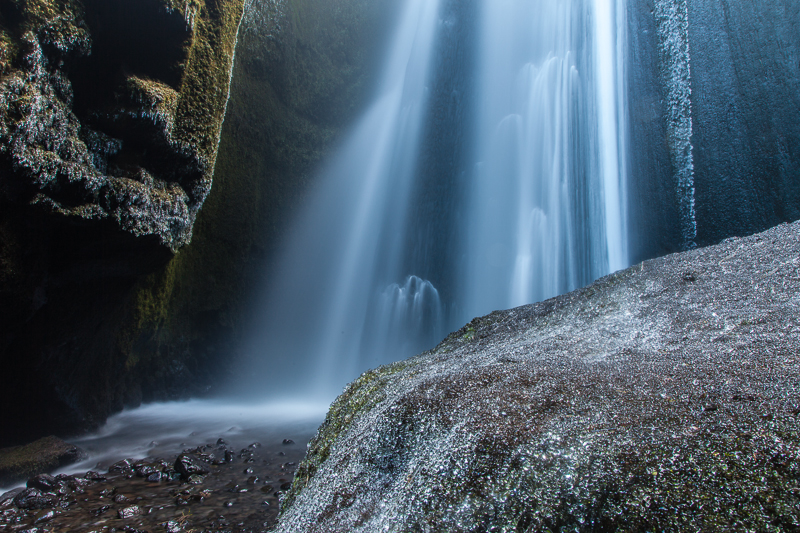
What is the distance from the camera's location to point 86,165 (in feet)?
16.2

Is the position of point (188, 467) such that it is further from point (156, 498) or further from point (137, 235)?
point (137, 235)

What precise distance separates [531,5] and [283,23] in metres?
9.07

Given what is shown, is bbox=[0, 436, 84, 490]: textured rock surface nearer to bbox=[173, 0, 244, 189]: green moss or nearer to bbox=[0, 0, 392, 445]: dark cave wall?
bbox=[0, 0, 392, 445]: dark cave wall

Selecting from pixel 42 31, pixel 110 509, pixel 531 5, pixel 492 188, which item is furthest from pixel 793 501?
pixel 531 5

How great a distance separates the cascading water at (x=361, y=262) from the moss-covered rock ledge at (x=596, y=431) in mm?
11588

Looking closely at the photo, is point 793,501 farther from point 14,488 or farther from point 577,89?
point 577,89

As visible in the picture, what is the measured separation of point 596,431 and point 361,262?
14966 mm

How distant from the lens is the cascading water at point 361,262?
1490cm

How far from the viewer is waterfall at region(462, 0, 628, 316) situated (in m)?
10.5

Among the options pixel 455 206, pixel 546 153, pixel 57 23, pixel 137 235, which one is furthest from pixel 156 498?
pixel 455 206

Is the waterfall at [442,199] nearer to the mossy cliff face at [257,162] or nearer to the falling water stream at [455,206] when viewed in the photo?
the falling water stream at [455,206]

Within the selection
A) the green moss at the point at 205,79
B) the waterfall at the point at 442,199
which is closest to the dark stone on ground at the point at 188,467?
the green moss at the point at 205,79

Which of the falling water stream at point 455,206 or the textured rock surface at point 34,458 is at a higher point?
the falling water stream at point 455,206

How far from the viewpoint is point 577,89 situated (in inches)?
478
